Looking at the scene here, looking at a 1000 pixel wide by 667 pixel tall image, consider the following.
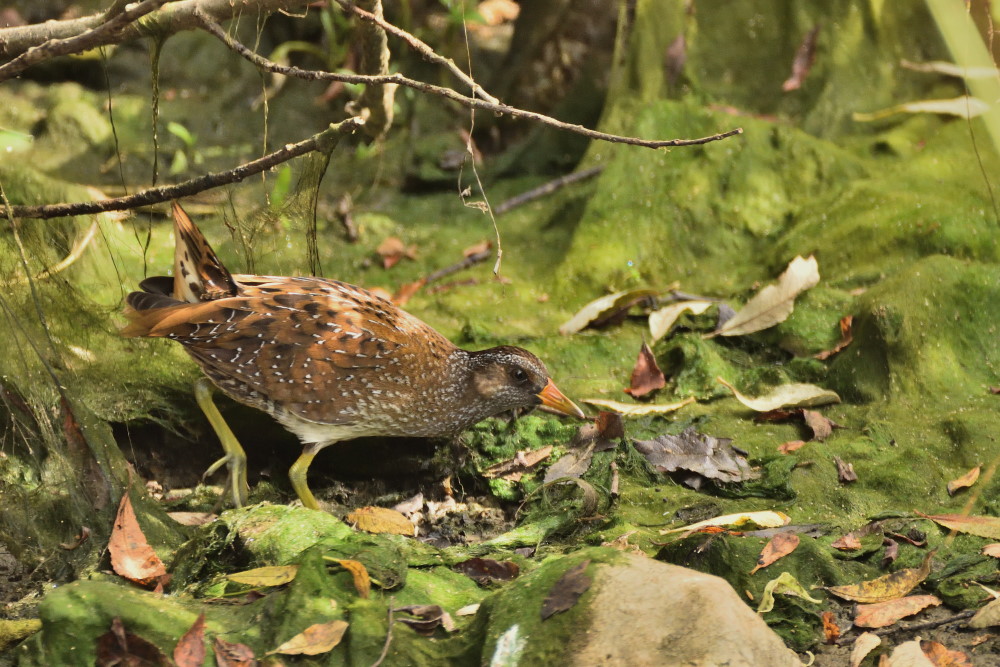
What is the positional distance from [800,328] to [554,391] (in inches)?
63.5

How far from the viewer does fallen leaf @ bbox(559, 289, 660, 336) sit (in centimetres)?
625

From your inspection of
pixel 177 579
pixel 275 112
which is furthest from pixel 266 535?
pixel 275 112

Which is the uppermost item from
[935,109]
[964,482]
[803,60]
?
[803,60]

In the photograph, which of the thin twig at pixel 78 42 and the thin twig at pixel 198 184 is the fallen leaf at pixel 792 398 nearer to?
the thin twig at pixel 198 184

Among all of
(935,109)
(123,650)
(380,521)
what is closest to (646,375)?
(380,521)

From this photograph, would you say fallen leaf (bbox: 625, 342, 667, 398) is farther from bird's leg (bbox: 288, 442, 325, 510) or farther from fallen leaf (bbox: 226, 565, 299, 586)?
fallen leaf (bbox: 226, 565, 299, 586)

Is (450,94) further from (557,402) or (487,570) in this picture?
(557,402)

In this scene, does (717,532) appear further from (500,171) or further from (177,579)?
(500,171)

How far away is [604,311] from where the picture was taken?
20.6 feet

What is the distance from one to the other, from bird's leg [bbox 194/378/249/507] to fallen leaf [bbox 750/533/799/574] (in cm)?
258

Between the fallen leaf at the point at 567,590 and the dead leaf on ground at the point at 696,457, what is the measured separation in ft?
5.48

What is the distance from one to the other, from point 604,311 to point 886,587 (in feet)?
9.24

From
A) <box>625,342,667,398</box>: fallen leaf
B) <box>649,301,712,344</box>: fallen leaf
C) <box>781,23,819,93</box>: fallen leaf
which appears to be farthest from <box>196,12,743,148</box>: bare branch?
<box>781,23,819,93</box>: fallen leaf

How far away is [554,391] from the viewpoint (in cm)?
529
